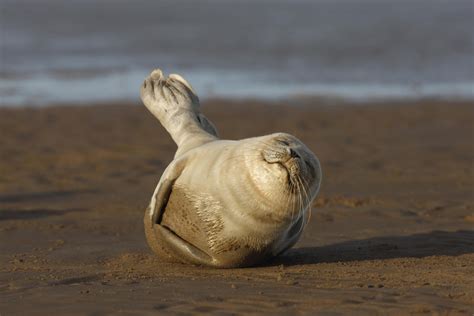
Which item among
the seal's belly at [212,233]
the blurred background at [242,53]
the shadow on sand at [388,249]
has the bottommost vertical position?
the blurred background at [242,53]

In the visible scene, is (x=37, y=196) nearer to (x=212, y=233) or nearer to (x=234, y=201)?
(x=212, y=233)

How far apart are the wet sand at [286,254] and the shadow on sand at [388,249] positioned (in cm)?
1

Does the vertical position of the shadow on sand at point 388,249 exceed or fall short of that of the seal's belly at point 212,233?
it falls short

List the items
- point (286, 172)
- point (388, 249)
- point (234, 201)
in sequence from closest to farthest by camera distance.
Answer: point (286, 172) < point (234, 201) < point (388, 249)

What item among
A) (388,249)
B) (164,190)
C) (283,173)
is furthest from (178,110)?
(283,173)

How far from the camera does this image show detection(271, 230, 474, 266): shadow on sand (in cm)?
682

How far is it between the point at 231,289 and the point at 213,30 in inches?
901

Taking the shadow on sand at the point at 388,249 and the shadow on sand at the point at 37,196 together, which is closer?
the shadow on sand at the point at 388,249

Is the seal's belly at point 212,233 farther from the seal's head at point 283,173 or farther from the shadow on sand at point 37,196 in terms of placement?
the shadow on sand at point 37,196

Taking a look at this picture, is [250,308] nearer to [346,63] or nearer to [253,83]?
[253,83]

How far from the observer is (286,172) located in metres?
5.91

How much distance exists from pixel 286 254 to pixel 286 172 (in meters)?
1.15

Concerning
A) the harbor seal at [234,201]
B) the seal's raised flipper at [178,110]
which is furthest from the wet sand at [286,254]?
the seal's raised flipper at [178,110]

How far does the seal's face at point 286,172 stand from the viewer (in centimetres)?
592
